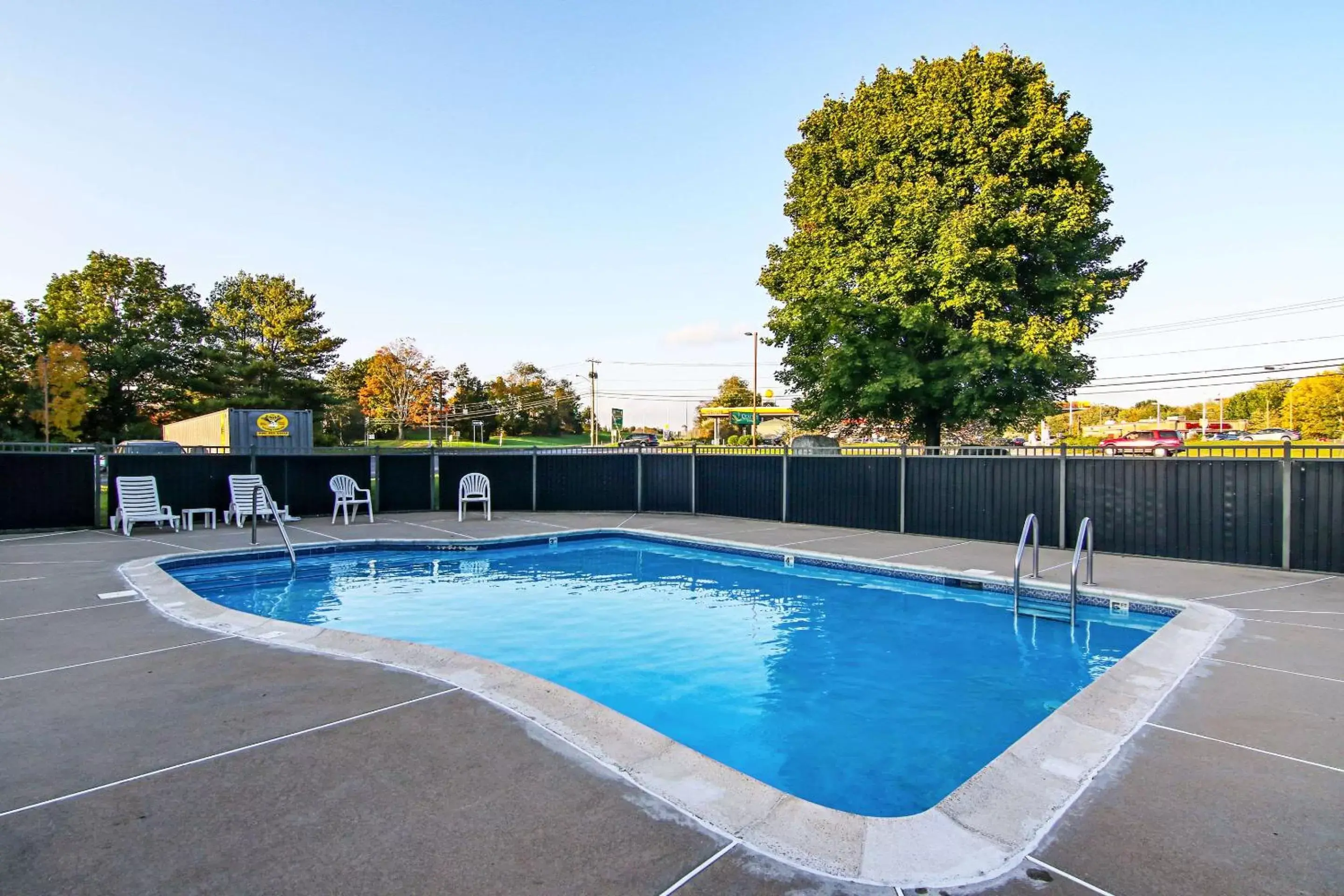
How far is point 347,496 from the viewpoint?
12609 millimetres

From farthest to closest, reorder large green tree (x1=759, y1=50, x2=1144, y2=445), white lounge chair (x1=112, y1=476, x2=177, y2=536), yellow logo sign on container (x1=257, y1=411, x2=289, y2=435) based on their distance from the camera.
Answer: yellow logo sign on container (x1=257, y1=411, x2=289, y2=435) → large green tree (x1=759, y1=50, x2=1144, y2=445) → white lounge chair (x1=112, y1=476, x2=177, y2=536)

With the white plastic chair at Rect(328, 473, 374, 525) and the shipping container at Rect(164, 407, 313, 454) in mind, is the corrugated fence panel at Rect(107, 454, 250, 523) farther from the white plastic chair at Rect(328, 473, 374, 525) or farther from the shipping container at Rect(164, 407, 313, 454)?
the shipping container at Rect(164, 407, 313, 454)

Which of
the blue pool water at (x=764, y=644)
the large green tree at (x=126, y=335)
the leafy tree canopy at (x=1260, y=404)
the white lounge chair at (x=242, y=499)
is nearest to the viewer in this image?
the blue pool water at (x=764, y=644)

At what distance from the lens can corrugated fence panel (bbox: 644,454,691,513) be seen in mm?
13914

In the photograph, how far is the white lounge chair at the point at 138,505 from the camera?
10.3 m

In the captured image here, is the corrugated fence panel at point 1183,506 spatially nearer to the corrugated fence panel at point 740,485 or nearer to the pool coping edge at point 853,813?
the pool coping edge at point 853,813

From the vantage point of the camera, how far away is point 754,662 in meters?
5.29

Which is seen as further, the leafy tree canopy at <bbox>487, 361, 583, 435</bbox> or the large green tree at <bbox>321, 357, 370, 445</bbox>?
the leafy tree canopy at <bbox>487, 361, 583, 435</bbox>

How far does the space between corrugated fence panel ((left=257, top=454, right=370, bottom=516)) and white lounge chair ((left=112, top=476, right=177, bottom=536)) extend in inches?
65.2

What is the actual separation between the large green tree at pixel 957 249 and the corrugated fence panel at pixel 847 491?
14.8ft

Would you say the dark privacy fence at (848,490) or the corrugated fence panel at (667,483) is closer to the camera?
the dark privacy fence at (848,490)

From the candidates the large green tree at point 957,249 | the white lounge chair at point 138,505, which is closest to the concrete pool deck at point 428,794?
the white lounge chair at point 138,505

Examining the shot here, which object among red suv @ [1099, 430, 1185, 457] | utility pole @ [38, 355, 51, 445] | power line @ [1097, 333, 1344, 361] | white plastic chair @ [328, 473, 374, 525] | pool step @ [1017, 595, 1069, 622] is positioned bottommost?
pool step @ [1017, 595, 1069, 622]

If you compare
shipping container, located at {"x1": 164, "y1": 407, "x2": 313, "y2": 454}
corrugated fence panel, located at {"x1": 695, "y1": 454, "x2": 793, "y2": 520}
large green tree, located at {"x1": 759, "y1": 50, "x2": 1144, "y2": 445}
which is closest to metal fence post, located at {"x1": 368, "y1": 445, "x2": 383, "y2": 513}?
corrugated fence panel, located at {"x1": 695, "y1": 454, "x2": 793, "y2": 520}
